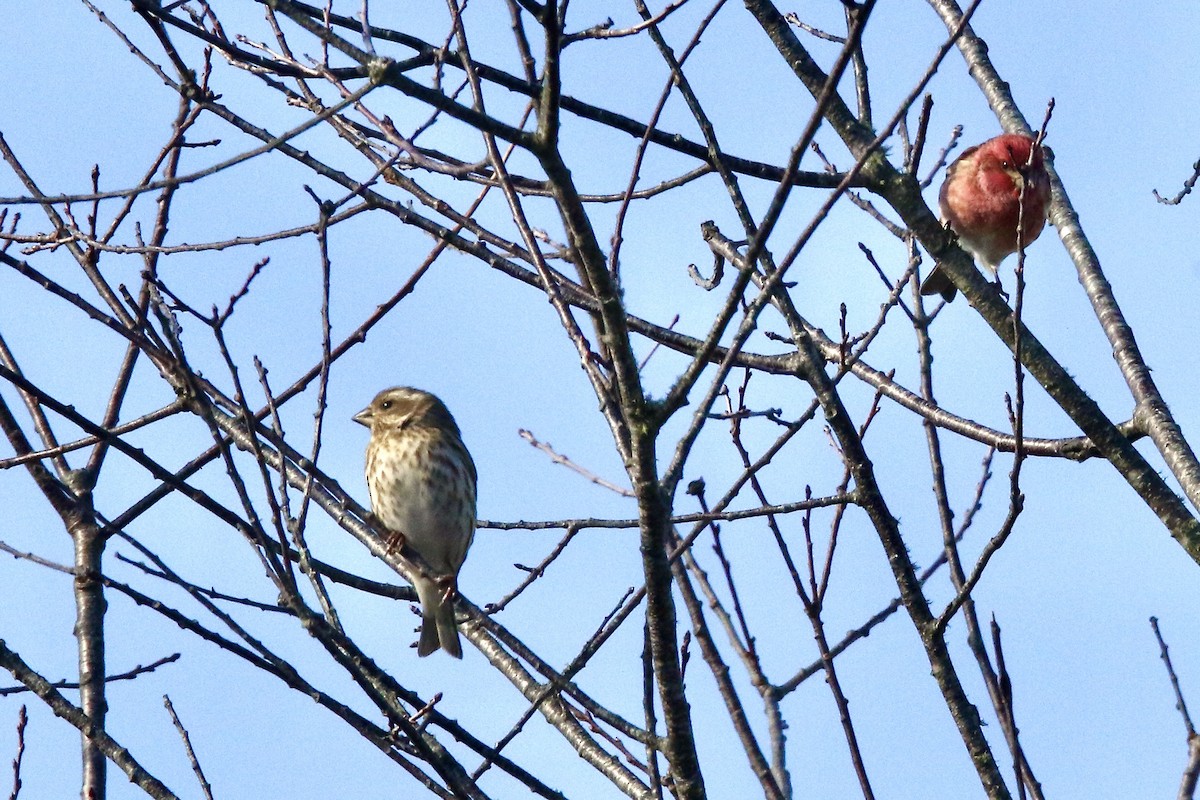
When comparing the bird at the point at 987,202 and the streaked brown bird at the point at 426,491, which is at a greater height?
the bird at the point at 987,202

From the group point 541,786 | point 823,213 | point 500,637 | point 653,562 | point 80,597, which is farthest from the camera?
point 80,597

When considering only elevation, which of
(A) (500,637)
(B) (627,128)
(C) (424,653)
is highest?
(B) (627,128)

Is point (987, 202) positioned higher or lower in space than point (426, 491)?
higher

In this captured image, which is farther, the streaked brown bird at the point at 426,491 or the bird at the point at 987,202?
the bird at the point at 987,202

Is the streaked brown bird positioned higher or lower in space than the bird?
lower

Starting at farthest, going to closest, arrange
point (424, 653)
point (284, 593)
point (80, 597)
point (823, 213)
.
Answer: point (424, 653)
point (80, 597)
point (284, 593)
point (823, 213)

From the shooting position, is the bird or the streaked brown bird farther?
the bird

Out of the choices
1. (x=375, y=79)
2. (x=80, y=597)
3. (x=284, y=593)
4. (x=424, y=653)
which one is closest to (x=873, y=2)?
(x=375, y=79)

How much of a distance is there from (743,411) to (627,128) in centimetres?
115

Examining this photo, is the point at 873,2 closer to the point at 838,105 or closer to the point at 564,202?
the point at 564,202

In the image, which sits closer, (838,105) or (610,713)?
(610,713)

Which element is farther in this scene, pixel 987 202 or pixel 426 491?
pixel 987 202

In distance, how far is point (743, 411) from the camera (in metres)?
5.38

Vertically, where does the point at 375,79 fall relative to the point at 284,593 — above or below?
above
